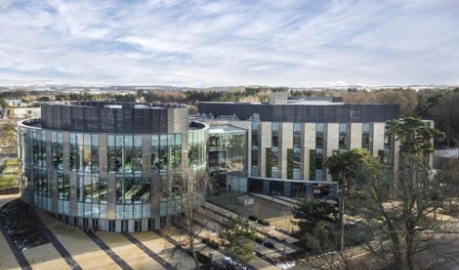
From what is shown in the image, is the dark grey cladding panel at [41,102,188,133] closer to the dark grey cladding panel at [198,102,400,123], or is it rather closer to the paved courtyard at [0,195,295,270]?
the paved courtyard at [0,195,295,270]

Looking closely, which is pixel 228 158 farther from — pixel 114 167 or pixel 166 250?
pixel 166 250

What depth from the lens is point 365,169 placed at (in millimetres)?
29328

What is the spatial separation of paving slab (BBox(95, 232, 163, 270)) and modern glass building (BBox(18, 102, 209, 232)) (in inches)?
53.3

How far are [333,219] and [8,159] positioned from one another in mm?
56891

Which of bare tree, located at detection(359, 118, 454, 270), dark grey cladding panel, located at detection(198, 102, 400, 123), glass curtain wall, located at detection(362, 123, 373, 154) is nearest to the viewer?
bare tree, located at detection(359, 118, 454, 270)

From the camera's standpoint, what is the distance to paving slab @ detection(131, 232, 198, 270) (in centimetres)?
2964

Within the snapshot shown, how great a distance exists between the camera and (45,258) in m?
30.0

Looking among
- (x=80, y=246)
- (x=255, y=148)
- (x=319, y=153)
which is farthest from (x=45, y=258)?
(x=319, y=153)

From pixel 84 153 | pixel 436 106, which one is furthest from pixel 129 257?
pixel 436 106

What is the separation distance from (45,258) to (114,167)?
8.85 metres

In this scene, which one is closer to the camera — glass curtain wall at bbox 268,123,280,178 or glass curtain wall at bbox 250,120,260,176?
glass curtain wall at bbox 268,123,280,178

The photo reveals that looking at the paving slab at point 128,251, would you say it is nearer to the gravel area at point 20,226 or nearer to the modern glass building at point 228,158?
the gravel area at point 20,226

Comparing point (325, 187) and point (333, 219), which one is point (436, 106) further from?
point (333, 219)

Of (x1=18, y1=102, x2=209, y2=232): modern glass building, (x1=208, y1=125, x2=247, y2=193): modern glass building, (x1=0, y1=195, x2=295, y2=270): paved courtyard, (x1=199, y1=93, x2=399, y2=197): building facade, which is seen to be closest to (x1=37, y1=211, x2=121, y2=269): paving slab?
(x1=0, y1=195, x2=295, y2=270): paved courtyard
